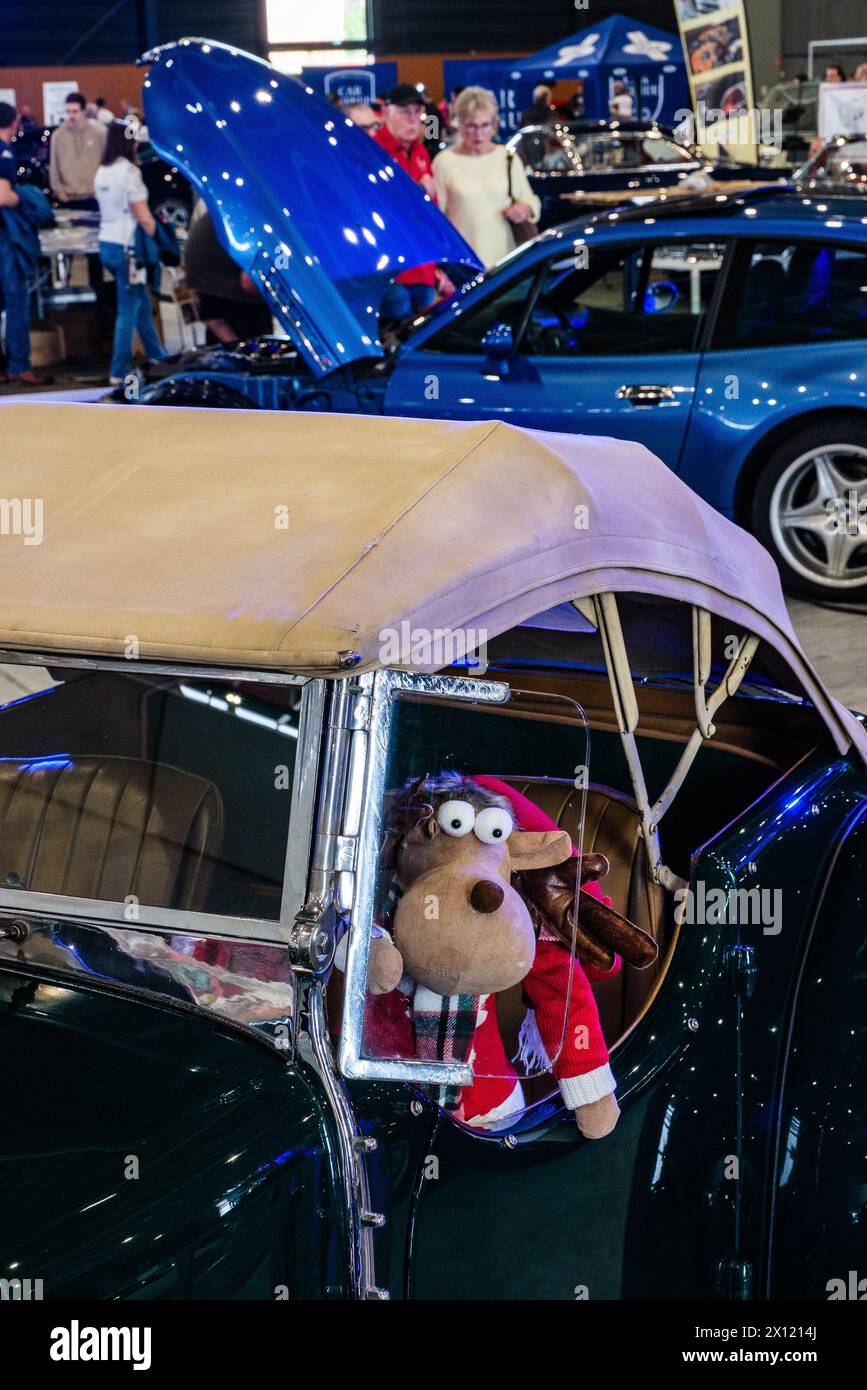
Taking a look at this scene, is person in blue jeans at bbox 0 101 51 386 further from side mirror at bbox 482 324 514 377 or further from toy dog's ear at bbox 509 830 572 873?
toy dog's ear at bbox 509 830 572 873

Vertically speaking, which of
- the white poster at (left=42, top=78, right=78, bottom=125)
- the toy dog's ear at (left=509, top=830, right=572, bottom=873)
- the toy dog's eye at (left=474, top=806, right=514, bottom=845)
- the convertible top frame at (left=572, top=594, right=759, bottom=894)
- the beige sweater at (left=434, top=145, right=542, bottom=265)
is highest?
the white poster at (left=42, top=78, right=78, bottom=125)

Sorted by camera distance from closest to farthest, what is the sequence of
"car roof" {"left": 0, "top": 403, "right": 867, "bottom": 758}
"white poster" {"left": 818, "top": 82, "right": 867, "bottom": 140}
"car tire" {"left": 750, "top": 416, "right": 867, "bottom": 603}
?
"car roof" {"left": 0, "top": 403, "right": 867, "bottom": 758} → "car tire" {"left": 750, "top": 416, "right": 867, "bottom": 603} → "white poster" {"left": 818, "top": 82, "right": 867, "bottom": 140}

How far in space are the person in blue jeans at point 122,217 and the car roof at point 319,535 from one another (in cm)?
918

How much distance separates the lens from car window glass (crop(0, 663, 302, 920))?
2.00 metres

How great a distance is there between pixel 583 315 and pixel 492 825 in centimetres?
521

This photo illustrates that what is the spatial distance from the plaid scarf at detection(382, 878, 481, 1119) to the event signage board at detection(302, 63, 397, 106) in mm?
26461

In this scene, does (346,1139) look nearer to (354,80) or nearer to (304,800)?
(304,800)

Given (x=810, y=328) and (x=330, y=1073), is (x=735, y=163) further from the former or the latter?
(x=330, y=1073)

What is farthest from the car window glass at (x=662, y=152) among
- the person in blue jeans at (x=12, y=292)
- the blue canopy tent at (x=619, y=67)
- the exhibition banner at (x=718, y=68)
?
the blue canopy tent at (x=619, y=67)

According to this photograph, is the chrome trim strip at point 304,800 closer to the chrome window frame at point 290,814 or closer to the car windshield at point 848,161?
the chrome window frame at point 290,814

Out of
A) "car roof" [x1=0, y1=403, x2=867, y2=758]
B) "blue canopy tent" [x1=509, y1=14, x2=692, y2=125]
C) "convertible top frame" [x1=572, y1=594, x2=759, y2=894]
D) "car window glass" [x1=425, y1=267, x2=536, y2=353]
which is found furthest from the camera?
"blue canopy tent" [x1=509, y1=14, x2=692, y2=125]

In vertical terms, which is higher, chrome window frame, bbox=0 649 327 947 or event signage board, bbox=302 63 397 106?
event signage board, bbox=302 63 397 106

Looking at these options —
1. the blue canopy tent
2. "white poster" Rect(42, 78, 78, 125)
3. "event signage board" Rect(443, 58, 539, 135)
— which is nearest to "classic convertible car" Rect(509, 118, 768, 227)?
the blue canopy tent

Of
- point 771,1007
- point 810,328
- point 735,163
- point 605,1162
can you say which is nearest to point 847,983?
point 771,1007
